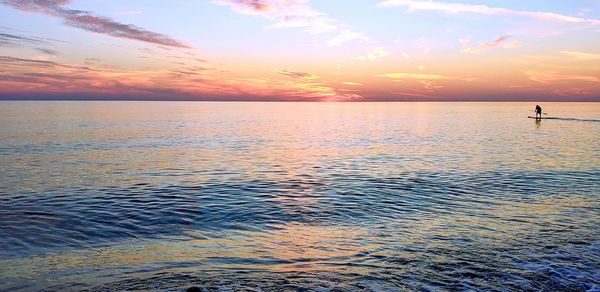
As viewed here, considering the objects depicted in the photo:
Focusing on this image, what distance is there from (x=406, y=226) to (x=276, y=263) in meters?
7.49

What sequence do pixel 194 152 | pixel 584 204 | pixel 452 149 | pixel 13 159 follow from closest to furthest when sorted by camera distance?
pixel 584 204 → pixel 13 159 → pixel 194 152 → pixel 452 149

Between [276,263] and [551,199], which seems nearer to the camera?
[276,263]

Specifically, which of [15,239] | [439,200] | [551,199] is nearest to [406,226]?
[439,200]

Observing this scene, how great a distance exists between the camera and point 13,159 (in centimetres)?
4222

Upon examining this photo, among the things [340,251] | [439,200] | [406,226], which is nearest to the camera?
[340,251]

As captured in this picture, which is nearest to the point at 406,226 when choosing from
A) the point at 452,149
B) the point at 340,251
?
the point at 340,251

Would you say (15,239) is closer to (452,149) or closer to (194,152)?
(194,152)

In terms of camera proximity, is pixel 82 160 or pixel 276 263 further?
pixel 82 160

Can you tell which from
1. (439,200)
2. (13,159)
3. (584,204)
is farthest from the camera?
(13,159)

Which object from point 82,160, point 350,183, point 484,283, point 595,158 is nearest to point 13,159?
point 82,160

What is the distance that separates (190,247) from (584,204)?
21.1 metres

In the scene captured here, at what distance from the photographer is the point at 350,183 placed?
30938 mm

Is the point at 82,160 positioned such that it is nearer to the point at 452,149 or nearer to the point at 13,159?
the point at 13,159

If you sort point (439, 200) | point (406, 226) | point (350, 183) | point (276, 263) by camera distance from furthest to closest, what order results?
point (350, 183) → point (439, 200) → point (406, 226) → point (276, 263)
